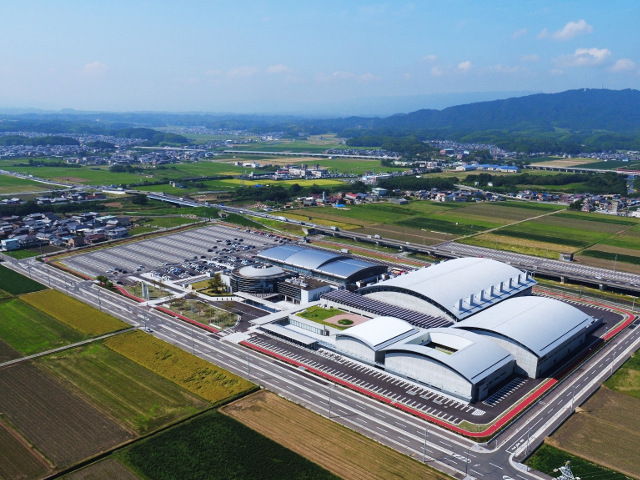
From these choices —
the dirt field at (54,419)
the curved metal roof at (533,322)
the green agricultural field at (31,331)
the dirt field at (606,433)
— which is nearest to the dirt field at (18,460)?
the dirt field at (54,419)

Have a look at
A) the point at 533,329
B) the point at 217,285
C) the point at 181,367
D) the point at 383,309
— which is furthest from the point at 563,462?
the point at 217,285

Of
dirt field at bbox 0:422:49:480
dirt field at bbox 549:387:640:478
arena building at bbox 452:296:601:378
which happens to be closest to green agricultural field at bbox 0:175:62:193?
dirt field at bbox 0:422:49:480

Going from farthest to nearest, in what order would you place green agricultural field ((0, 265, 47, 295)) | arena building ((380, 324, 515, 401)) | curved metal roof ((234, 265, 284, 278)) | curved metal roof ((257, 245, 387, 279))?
curved metal roof ((257, 245, 387, 279)) < green agricultural field ((0, 265, 47, 295)) < curved metal roof ((234, 265, 284, 278)) < arena building ((380, 324, 515, 401))

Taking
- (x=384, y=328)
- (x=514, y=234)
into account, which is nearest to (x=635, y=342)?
(x=384, y=328)

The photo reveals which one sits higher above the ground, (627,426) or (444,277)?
(444,277)

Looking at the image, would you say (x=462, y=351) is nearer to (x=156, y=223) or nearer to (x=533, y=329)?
(x=533, y=329)

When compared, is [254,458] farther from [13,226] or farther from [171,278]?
[13,226]

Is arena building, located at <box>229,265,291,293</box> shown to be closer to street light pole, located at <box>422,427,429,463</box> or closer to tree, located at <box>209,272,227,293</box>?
tree, located at <box>209,272,227,293</box>
